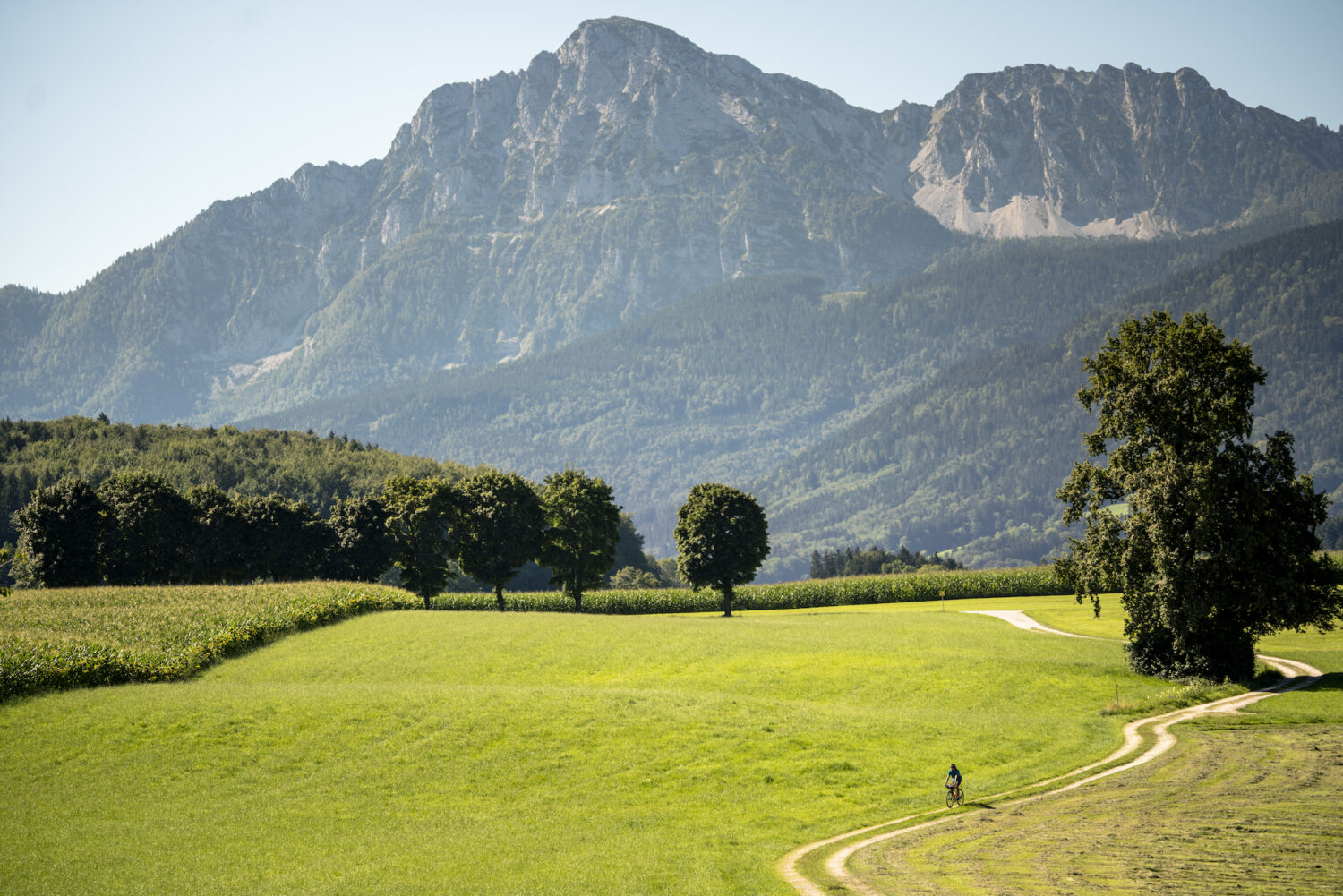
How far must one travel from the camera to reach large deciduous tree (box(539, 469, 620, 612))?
112 m

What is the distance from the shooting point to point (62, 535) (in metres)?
110

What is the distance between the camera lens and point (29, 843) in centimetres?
3606

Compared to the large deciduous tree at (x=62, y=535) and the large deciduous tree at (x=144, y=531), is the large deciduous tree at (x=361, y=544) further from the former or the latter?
the large deciduous tree at (x=62, y=535)

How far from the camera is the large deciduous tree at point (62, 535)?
110 m

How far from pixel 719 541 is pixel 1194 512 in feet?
196

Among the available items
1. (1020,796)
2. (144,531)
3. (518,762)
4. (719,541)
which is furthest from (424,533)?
(1020,796)

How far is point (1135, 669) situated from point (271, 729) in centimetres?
4765

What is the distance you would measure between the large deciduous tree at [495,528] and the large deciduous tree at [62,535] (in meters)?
39.1

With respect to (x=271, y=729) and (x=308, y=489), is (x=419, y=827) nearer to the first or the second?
(x=271, y=729)

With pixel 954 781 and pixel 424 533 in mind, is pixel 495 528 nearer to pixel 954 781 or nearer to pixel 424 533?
pixel 424 533

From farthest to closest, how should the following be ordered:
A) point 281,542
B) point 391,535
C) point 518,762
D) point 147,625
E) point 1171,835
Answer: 1. point 281,542
2. point 391,535
3. point 147,625
4. point 518,762
5. point 1171,835

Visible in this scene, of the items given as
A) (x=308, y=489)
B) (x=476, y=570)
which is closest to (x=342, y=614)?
(x=476, y=570)

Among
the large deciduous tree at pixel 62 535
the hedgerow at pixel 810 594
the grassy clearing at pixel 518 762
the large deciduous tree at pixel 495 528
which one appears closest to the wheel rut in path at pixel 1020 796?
the grassy clearing at pixel 518 762

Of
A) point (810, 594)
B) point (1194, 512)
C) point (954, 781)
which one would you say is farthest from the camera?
point (810, 594)
